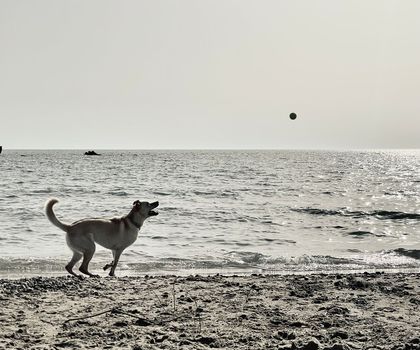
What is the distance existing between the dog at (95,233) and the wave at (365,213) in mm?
11630

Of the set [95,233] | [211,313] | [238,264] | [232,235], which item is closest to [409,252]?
[238,264]

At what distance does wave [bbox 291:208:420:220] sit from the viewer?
1808 cm

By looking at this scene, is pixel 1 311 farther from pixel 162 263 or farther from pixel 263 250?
pixel 263 250

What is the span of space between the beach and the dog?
2.43 feet

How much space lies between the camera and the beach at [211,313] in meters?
4.27

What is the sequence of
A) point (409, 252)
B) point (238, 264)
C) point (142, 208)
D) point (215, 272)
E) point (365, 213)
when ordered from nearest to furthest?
1. point (142, 208)
2. point (215, 272)
3. point (238, 264)
4. point (409, 252)
5. point (365, 213)

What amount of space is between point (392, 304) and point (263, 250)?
5.35 metres

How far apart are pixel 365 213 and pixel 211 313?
586 inches

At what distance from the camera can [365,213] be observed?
61.7 ft

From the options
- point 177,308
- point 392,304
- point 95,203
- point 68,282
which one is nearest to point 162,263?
point 68,282

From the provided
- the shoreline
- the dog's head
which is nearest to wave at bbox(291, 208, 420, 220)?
the shoreline

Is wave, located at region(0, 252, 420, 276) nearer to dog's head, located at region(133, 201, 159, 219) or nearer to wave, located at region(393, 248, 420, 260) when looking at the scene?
wave, located at region(393, 248, 420, 260)

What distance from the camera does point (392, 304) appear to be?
5.82m

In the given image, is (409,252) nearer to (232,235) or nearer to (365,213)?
(232,235)
